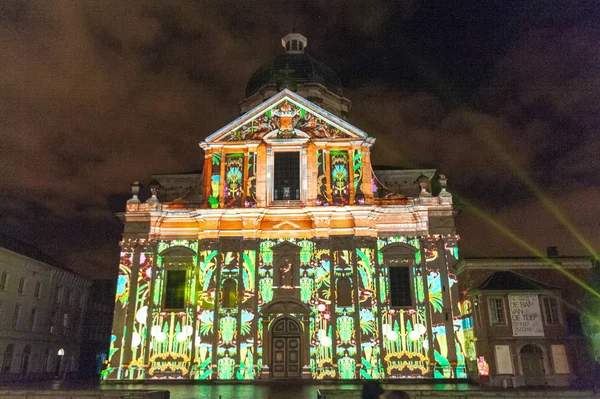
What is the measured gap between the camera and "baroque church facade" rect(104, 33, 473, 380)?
26.3 m

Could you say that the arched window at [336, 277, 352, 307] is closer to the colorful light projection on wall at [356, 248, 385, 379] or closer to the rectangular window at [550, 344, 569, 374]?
the colorful light projection on wall at [356, 248, 385, 379]

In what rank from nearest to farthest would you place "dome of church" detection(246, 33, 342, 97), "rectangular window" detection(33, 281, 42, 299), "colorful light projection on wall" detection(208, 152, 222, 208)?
1. "colorful light projection on wall" detection(208, 152, 222, 208)
2. "dome of church" detection(246, 33, 342, 97)
3. "rectangular window" detection(33, 281, 42, 299)

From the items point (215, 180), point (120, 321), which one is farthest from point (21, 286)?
point (215, 180)

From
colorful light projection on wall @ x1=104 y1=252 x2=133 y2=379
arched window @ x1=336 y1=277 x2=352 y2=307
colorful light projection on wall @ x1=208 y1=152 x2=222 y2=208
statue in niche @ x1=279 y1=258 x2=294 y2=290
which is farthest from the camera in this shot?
colorful light projection on wall @ x1=208 y1=152 x2=222 y2=208

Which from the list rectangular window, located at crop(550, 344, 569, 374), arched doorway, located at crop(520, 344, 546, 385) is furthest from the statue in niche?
rectangular window, located at crop(550, 344, 569, 374)

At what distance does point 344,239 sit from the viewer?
28156mm

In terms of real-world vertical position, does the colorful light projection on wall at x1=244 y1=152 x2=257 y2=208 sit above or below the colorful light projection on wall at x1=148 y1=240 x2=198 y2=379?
above

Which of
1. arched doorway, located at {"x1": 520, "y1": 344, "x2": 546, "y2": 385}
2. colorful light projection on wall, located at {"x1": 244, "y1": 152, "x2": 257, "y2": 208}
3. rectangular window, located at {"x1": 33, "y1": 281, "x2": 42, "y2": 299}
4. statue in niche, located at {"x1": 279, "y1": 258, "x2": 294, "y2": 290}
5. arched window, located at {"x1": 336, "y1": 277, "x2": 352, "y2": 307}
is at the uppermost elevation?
colorful light projection on wall, located at {"x1": 244, "y1": 152, "x2": 257, "y2": 208}

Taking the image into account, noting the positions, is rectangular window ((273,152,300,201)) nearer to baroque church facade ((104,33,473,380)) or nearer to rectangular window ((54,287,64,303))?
baroque church facade ((104,33,473,380))

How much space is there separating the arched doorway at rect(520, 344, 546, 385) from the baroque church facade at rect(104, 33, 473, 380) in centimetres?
303

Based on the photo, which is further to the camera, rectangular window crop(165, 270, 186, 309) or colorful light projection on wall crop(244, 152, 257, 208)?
colorful light projection on wall crop(244, 152, 257, 208)

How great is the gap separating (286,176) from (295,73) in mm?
12655

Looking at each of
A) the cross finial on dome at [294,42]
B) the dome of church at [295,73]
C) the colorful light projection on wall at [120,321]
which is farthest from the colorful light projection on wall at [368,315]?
the cross finial on dome at [294,42]

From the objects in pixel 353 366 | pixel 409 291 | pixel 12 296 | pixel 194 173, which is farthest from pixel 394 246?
pixel 12 296
